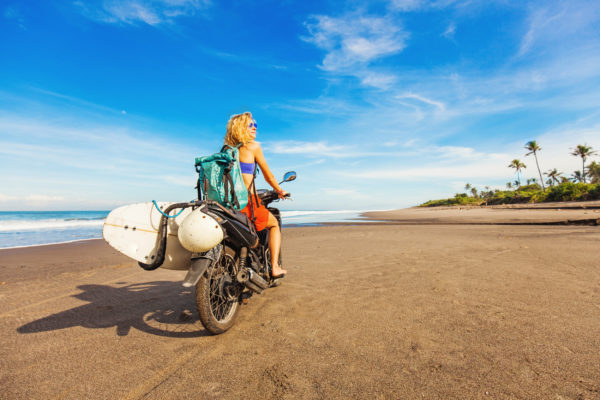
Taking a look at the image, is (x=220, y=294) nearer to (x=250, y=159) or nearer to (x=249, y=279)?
(x=249, y=279)

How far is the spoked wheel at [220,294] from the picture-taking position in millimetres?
2383

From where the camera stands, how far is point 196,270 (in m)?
2.36

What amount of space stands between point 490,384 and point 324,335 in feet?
4.41

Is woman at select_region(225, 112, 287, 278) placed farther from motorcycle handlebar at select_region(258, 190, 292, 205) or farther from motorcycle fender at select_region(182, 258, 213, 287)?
motorcycle fender at select_region(182, 258, 213, 287)

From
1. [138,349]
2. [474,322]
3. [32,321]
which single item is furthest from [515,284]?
[32,321]

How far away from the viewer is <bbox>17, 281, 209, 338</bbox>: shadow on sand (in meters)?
2.90

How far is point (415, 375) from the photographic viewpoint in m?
1.91

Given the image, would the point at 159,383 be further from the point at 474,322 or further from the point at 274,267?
the point at 474,322

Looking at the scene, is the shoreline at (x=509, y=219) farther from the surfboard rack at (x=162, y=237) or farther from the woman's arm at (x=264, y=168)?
the woman's arm at (x=264, y=168)

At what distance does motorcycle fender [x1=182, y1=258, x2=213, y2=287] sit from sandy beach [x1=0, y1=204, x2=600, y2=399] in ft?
2.19

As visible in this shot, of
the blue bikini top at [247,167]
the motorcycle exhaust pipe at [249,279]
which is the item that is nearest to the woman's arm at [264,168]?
the blue bikini top at [247,167]

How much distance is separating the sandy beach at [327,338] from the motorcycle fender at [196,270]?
669 millimetres

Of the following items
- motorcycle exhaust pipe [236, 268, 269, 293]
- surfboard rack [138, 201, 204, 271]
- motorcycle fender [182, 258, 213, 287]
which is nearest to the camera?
motorcycle fender [182, 258, 213, 287]

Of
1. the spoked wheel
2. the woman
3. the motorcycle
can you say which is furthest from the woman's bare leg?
the spoked wheel
